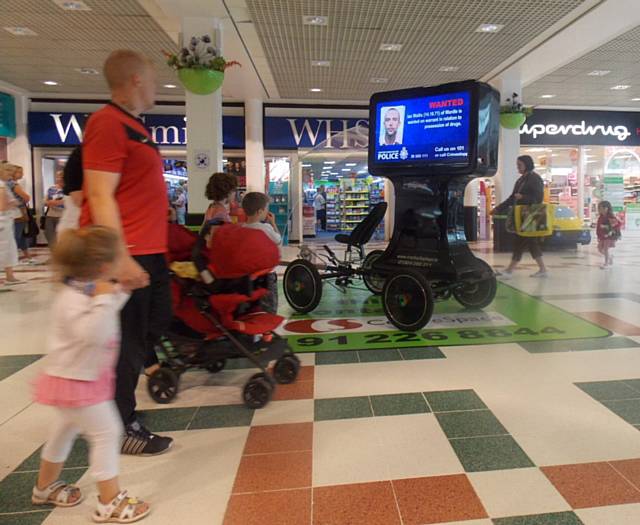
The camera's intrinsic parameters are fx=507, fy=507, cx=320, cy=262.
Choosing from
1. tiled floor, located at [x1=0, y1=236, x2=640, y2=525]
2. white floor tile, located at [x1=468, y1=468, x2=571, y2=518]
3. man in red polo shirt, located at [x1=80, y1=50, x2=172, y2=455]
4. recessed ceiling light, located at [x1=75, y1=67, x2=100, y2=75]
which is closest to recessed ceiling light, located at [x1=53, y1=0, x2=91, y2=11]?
recessed ceiling light, located at [x1=75, y1=67, x2=100, y2=75]

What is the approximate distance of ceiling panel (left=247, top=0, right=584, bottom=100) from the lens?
20.1 feet

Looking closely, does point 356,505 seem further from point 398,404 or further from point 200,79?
point 200,79

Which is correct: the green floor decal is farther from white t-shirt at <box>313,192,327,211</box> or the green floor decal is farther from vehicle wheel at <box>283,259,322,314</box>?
white t-shirt at <box>313,192,327,211</box>

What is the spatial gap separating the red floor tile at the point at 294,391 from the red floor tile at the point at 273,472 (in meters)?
0.58

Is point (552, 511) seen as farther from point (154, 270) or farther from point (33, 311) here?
point (33, 311)

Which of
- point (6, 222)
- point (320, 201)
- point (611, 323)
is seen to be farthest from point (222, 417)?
point (320, 201)

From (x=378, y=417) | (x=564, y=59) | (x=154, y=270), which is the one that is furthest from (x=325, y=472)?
(x=564, y=59)

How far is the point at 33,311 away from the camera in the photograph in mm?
4684

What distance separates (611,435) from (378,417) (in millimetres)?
947

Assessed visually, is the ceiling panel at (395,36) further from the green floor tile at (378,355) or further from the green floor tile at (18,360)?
the green floor tile at (18,360)

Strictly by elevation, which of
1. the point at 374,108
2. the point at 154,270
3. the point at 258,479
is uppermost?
the point at 374,108

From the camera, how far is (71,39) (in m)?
7.44

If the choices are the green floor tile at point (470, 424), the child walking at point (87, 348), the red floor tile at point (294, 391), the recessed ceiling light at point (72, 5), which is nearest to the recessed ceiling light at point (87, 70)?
the recessed ceiling light at point (72, 5)

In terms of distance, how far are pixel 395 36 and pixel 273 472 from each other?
22.2 ft
